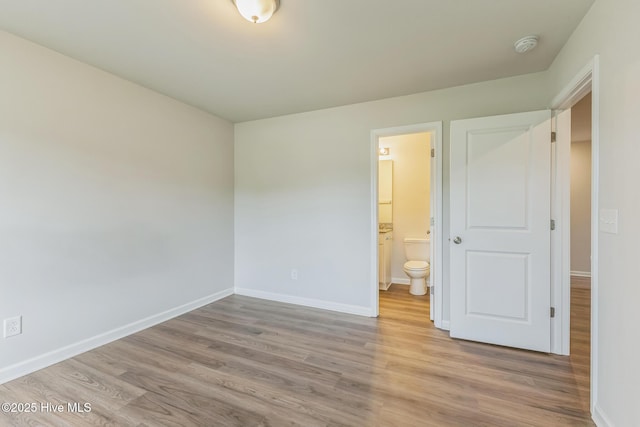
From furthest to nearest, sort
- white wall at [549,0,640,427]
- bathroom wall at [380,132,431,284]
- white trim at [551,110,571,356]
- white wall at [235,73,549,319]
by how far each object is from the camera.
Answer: bathroom wall at [380,132,431,284] < white wall at [235,73,549,319] < white trim at [551,110,571,356] < white wall at [549,0,640,427]

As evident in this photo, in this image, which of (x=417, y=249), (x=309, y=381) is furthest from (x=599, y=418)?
(x=417, y=249)

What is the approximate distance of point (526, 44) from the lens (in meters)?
1.94

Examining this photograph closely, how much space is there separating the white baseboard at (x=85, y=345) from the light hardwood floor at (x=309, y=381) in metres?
0.08

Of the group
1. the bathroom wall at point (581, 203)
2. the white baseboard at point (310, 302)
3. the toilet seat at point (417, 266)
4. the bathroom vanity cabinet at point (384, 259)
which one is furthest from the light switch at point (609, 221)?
the bathroom wall at point (581, 203)

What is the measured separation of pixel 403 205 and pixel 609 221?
2.86 meters

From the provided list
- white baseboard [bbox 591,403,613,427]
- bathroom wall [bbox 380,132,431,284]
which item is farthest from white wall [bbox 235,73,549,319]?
bathroom wall [bbox 380,132,431,284]

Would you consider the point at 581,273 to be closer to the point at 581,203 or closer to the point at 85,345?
the point at 581,203

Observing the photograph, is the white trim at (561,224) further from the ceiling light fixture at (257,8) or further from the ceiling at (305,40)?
the ceiling light fixture at (257,8)

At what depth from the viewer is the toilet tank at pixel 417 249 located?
405 cm

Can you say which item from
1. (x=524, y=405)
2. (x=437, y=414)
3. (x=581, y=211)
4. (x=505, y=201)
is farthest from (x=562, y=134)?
(x=581, y=211)

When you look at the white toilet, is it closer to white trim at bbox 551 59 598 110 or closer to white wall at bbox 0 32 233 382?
white trim at bbox 551 59 598 110

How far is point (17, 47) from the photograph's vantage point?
1934mm

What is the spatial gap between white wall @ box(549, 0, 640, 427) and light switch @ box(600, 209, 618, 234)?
0.08 ft

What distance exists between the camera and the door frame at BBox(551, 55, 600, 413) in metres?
1.57
